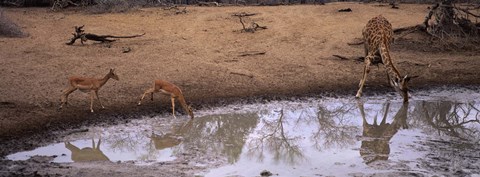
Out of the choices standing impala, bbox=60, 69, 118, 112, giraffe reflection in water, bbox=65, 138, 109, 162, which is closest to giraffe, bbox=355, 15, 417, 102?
standing impala, bbox=60, 69, 118, 112

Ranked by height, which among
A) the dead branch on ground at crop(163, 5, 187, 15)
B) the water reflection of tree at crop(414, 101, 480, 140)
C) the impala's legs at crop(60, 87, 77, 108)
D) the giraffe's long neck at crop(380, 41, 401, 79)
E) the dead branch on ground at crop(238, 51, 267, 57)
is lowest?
the water reflection of tree at crop(414, 101, 480, 140)

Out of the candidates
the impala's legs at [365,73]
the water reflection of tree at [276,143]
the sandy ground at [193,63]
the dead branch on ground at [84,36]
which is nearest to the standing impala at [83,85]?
the sandy ground at [193,63]

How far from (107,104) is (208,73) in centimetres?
292

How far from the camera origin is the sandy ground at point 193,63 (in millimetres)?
11328

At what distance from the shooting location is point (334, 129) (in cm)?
1046

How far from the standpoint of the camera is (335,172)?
8094mm

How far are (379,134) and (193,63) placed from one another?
573 centimetres

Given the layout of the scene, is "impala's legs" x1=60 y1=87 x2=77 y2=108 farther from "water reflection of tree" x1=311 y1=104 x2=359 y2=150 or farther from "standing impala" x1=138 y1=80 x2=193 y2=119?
"water reflection of tree" x1=311 y1=104 x2=359 y2=150

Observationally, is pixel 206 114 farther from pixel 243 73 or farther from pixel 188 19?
pixel 188 19

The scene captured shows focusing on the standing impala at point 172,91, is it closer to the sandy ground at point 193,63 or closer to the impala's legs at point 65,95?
the sandy ground at point 193,63

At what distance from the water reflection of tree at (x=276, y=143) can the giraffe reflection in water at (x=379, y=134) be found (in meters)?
1.02

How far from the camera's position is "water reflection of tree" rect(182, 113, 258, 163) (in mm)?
9242

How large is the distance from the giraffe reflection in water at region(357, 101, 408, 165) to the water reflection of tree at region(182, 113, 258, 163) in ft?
6.14

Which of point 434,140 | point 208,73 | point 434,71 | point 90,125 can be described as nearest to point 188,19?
point 208,73
